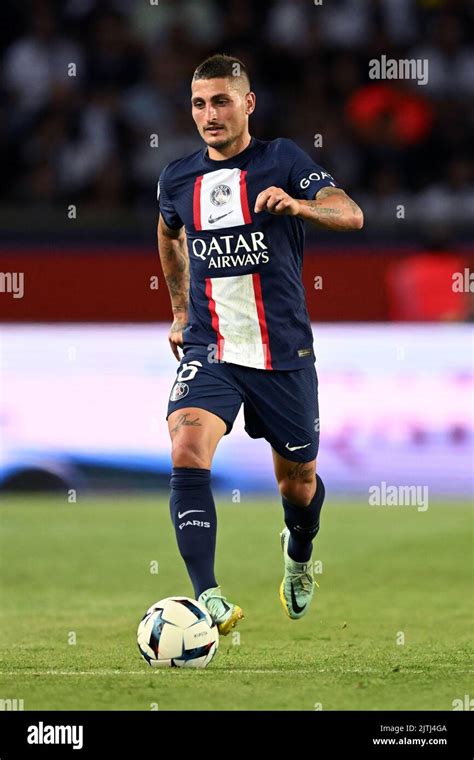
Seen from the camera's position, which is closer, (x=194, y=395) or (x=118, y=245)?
(x=194, y=395)

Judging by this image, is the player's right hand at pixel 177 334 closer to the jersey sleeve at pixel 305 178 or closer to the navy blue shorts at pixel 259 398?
the navy blue shorts at pixel 259 398

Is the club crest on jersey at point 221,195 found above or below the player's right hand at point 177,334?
above

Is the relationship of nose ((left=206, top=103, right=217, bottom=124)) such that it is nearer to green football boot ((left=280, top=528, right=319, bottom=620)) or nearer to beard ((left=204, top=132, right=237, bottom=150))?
beard ((left=204, top=132, right=237, bottom=150))

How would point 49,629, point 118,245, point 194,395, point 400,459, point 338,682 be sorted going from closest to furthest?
point 338,682 < point 194,395 < point 49,629 < point 400,459 < point 118,245

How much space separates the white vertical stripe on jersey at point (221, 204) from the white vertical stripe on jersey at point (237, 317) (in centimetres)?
23

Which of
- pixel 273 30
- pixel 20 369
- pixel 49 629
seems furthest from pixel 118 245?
pixel 49 629

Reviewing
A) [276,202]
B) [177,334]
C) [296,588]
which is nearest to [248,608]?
[296,588]

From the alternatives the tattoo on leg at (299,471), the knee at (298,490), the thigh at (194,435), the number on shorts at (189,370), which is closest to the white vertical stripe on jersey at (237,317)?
the number on shorts at (189,370)

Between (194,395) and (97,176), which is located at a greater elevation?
(97,176)

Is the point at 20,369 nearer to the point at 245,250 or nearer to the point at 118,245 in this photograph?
the point at 118,245

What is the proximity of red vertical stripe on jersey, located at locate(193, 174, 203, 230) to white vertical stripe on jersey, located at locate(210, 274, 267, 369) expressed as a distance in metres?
0.24

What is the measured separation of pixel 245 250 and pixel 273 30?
31.4 ft

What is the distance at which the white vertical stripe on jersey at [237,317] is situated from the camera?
6.29 meters

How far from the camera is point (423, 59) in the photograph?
15.0 meters
